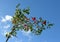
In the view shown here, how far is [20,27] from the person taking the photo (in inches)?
4855

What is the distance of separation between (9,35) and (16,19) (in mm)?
3223

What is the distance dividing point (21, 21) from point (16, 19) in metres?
1.00

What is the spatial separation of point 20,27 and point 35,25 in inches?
113

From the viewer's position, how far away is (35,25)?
402ft

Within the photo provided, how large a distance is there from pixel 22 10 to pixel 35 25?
382 cm

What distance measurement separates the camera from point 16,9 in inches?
4882

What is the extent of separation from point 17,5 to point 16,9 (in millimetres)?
767

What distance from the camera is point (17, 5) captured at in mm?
124062

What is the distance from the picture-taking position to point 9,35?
12338 centimetres

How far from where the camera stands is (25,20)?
404ft

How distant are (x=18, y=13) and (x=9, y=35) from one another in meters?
4.39

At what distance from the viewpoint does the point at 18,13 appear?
123688 mm

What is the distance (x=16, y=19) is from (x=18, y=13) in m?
1.17

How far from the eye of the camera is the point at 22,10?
124 m
